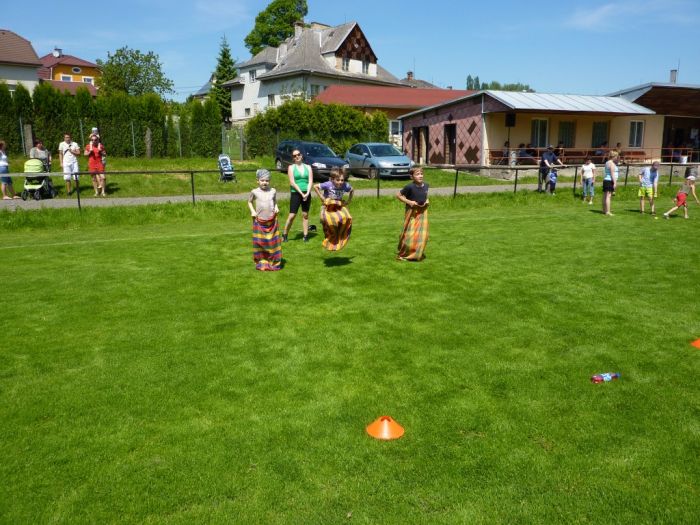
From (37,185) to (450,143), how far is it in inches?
1001

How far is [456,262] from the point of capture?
10.7 metres

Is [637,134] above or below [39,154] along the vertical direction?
above

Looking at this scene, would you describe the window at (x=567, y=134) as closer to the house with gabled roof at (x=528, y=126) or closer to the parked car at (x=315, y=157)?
the house with gabled roof at (x=528, y=126)

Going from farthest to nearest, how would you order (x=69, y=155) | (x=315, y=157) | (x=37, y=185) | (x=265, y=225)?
(x=315, y=157) → (x=69, y=155) → (x=37, y=185) → (x=265, y=225)

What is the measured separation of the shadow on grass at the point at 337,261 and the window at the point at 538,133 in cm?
2790

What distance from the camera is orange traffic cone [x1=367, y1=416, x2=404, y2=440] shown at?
4523 millimetres

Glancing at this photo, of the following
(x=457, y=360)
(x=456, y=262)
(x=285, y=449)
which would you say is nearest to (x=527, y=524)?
(x=285, y=449)

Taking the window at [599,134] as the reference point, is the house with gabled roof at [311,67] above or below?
above

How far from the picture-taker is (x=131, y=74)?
202ft

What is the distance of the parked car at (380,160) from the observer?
88.7 feet

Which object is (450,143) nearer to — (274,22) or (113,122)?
(113,122)

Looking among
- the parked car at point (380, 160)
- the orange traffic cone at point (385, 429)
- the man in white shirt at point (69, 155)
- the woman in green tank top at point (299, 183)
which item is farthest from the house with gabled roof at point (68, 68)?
the orange traffic cone at point (385, 429)

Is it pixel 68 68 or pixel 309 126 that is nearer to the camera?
pixel 309 126

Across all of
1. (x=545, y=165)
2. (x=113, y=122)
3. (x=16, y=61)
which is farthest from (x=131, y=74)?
(x=545, y=165)
